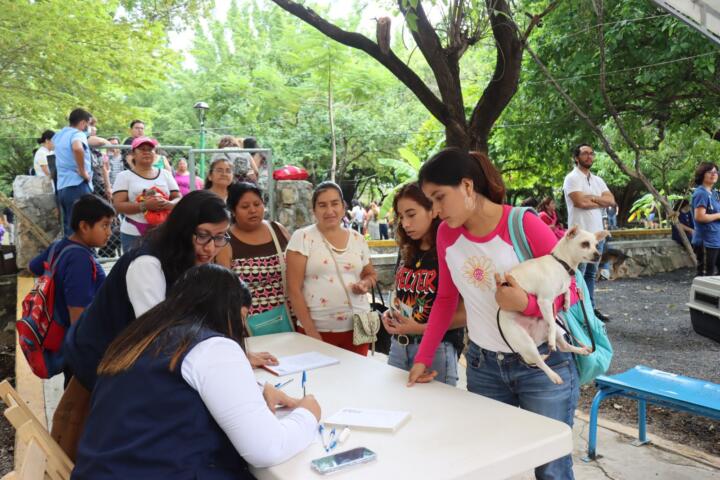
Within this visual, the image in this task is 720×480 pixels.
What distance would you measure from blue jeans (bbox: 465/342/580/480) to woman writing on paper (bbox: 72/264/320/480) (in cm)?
82

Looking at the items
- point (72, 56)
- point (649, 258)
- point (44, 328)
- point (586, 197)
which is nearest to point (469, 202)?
point (44, 328)

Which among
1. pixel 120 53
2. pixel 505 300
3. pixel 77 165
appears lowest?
pixel 505 300

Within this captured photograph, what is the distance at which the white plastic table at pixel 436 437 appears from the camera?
1.63 m

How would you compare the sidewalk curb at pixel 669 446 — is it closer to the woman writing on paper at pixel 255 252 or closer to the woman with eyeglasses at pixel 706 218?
the woman writing on paper at pixel 255 252

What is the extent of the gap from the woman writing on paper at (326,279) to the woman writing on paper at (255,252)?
0.13 metres

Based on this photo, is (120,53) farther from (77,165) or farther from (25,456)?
(25,456)

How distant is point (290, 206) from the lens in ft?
27.4

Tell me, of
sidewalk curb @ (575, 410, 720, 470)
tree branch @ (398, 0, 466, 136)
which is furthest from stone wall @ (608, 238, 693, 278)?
sidewalk curb @ (575, 410, 720, 470)

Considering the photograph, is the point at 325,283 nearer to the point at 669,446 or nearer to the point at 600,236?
the point at 600,236

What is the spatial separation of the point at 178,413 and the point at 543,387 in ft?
3.89

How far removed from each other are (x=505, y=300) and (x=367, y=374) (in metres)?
0.86

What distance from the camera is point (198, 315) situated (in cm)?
172

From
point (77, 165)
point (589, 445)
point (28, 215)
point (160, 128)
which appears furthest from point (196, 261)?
point (160, 128)

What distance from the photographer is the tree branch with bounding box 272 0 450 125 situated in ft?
15.5
